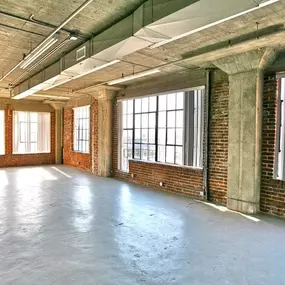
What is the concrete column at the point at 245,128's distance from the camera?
15.5ft

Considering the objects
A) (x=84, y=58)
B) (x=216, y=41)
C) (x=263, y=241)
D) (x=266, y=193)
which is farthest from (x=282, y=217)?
(x=84, y=58)

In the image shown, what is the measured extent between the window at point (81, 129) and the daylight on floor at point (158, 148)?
1.86 m

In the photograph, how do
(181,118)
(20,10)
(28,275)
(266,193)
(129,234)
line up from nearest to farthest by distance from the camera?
(28,275) < (20,10) < (129,234) < (266,193) < (181,118)

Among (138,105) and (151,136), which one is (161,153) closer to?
(151,136)

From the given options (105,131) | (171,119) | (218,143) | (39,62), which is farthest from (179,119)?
(39,62)

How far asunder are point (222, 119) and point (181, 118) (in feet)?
3.95

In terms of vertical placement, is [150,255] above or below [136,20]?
below

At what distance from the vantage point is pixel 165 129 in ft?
22.7

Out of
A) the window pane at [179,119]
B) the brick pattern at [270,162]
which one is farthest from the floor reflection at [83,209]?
the brick pattern at [270,162]

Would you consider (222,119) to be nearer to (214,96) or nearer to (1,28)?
(214,96)

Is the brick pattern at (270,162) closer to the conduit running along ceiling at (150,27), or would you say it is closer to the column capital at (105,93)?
the conduit running along ceiling at (150,27)

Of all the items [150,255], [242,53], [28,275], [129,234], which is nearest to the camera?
[28,275]

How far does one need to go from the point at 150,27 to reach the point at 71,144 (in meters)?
9.25

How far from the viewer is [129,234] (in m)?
3.82
